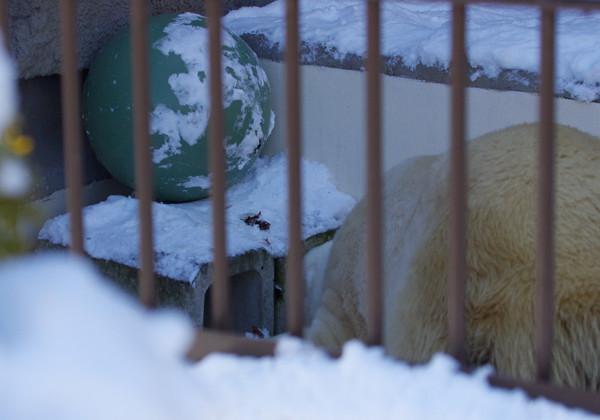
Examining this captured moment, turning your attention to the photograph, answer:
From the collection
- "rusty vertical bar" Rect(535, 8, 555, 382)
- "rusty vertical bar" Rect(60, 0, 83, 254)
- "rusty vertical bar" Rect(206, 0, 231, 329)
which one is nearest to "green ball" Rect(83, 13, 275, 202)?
"rusty vertical bar" Rect(60, 0, 83, 254)

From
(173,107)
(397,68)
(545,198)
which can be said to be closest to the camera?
(545,198)

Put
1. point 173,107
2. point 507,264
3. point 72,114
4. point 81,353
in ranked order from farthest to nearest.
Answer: point 173,107 < point 507,264 < point 72,114 < point 81,353

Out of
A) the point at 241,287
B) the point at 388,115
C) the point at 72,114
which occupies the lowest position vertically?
the point at 241,287

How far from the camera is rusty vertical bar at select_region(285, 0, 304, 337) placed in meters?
1.45

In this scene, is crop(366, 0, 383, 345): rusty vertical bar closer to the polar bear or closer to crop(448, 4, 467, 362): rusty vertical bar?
crop(448, 4, 467, 362): rusty vertical bar

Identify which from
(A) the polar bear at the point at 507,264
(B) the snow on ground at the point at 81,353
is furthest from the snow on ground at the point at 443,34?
(B) the snow on ground at the point at 81,353

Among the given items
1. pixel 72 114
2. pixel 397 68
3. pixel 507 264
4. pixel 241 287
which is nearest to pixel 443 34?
pixel 397 68

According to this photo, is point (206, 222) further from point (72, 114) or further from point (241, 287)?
point (72, 114)

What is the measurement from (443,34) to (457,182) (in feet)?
8.42

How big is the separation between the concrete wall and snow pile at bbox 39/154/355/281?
0.34ft

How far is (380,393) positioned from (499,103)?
2525mm

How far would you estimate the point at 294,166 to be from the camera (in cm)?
149

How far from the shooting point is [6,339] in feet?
2.77

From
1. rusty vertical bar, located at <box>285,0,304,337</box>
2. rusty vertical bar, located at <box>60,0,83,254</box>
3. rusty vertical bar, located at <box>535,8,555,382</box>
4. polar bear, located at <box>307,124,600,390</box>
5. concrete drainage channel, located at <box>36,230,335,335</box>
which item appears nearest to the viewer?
rusty vertical bar, located at <box>535,8,555,382</box>
